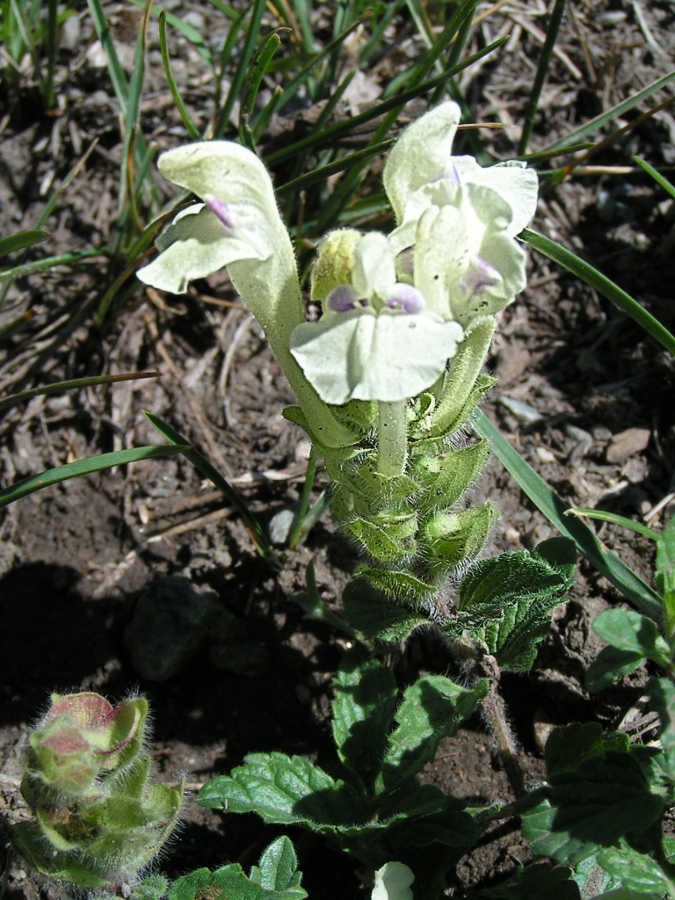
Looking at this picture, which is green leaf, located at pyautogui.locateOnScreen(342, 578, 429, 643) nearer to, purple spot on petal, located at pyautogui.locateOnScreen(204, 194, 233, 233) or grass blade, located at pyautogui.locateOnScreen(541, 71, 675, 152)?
purple spot on petal, located at pyautogui.locateOnScreen(204, 194, 233, 233)

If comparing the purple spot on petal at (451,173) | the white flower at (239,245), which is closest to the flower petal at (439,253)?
the purple spot on petal at (451,173)

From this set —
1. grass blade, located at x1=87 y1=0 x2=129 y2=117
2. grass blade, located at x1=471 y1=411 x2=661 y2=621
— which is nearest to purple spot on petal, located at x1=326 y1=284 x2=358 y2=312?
grass blade, located at x1=471 y1=411 x2=661 y2=621

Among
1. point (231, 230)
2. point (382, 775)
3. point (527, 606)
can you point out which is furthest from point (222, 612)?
point (231, 230)

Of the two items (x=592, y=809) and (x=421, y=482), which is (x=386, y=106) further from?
(x=592, y=809)

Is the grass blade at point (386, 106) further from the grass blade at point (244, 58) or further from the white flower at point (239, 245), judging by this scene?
the white flower at point (239, 245)

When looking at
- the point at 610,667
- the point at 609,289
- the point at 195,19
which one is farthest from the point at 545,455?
the point at 195,19

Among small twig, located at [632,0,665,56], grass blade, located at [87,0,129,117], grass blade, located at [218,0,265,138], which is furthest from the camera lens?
small twig, located at [632,0,665,56]

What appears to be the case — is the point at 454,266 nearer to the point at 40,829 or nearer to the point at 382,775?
the point at 382,775
